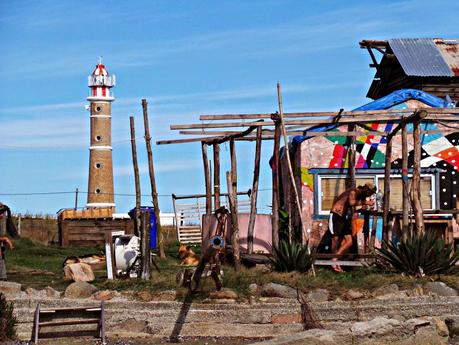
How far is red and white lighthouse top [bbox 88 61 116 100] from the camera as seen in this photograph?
2347 inches

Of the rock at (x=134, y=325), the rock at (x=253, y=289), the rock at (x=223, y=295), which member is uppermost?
the rock at (x=253, y=289)

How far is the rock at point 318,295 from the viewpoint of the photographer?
52.1 feet

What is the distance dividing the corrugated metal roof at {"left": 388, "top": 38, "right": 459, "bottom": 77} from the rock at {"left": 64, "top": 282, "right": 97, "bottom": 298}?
13958mm

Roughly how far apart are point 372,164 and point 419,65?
21.1ft

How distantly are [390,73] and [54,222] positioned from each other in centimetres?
1566

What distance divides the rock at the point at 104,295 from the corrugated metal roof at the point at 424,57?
45.6 feet

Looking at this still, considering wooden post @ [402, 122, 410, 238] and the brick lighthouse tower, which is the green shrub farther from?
the brick lighthouse tower

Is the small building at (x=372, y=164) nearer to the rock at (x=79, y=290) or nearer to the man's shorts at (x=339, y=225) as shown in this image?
the man's shorts at (x=339, y=225)

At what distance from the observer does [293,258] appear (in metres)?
17.8

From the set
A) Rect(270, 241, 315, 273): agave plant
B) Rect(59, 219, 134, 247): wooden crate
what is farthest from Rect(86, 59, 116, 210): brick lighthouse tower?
Rect(270, 241, 315, 273): agave plant

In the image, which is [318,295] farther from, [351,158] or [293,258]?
[351,158]

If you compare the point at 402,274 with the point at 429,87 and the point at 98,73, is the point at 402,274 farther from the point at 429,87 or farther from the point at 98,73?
the point at 98,73

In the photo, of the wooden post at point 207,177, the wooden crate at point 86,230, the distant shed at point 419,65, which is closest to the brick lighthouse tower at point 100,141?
the wooden crate at point 86,230

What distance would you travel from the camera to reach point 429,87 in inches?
1095
